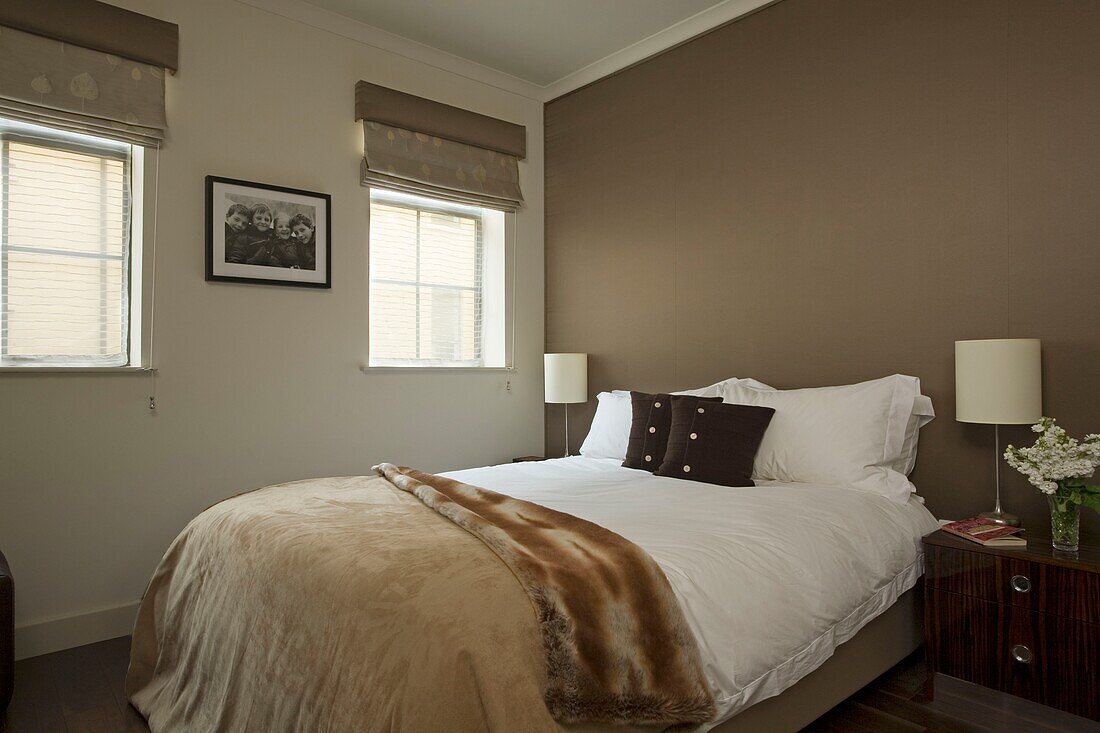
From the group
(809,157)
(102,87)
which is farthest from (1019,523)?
(102,87)

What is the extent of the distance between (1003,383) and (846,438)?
583 mm

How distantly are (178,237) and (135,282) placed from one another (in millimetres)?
282

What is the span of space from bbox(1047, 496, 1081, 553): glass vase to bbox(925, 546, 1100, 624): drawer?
13cm

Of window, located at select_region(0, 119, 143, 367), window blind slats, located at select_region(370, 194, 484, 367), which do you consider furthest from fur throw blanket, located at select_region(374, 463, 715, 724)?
window blind slats, located at select_region(370, 194, 484, 367)

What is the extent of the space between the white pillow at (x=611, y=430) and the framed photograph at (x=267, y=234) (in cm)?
166

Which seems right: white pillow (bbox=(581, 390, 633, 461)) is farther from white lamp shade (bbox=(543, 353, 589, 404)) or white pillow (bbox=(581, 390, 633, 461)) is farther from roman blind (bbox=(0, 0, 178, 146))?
roman blind (bbox=(0, 0, 178, 146))

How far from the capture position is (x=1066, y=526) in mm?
2225

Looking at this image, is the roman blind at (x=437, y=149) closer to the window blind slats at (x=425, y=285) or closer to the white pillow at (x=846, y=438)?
the window blind slats at (x=425, y=285)

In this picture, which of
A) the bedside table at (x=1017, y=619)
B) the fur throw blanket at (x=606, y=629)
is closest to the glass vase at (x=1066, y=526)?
the bedside table at (x=1017, y=619)

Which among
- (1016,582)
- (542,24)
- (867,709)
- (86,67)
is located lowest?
(867,709)

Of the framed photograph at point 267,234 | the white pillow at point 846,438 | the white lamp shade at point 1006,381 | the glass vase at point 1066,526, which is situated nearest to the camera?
the glass vase at point 1066,526

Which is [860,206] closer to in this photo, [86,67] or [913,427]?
[913,427]

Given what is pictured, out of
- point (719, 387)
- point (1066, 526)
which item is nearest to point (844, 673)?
point (1066, 526)

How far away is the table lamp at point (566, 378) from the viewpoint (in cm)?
429
